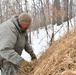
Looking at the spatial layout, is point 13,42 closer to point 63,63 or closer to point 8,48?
point 8,48

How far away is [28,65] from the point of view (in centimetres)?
515

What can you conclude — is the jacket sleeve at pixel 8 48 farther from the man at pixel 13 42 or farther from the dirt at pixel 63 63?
the dirt at pixel 63 63

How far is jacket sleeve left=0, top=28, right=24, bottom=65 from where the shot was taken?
4.94 meters

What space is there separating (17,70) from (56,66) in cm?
156

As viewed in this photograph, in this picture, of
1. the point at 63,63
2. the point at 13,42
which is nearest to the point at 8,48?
the point at 13,42

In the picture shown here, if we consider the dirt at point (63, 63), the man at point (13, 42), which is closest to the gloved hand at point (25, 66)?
the man at point (13, 42)

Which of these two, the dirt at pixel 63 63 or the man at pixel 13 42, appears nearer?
the dirt at pixel 63 63

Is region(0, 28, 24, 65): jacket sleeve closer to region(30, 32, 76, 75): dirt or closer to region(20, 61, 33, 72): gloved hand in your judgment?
region(20, 61, 33, 72): gloved hand

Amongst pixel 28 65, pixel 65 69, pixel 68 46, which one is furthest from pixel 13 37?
pixel 65 69

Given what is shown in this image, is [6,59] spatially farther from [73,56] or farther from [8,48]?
[73,56]

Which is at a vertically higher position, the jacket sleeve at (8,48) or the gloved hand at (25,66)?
the jacket sleeve at (8,48)

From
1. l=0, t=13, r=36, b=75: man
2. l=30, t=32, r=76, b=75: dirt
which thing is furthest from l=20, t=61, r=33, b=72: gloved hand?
l=30, t=32, r=76, b=75: dirt

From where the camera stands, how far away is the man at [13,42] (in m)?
4.96

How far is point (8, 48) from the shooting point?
4961 mm
